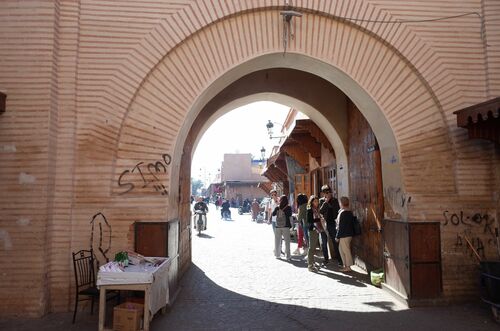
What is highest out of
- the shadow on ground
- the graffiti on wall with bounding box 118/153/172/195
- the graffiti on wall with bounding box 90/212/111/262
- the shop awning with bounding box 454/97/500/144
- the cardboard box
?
the shop awning with bounding box 454/97/500/144

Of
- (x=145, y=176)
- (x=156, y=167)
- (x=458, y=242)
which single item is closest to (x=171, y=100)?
(x=156, y=167)

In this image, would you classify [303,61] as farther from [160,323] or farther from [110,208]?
[160,323]

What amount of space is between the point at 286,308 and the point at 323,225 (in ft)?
12.4

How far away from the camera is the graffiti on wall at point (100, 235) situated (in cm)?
536

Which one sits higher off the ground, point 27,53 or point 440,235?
point 27,53

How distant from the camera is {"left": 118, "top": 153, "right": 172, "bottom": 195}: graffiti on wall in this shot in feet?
18.1

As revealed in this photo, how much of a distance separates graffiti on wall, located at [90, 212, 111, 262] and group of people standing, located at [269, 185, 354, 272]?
164 inches

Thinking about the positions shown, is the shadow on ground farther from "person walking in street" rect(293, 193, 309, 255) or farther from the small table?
"person walking in street" rect(293, 193, 309, 255)

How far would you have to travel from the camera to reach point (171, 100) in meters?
5.70

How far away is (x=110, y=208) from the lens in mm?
5422

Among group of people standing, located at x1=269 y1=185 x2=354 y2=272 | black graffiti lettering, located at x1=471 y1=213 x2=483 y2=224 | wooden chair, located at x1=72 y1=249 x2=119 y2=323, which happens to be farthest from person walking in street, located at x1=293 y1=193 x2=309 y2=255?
wooden chair, located at x1=72 y1=249 x2=119 y2=323

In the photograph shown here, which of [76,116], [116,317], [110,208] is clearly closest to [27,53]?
[76,116]

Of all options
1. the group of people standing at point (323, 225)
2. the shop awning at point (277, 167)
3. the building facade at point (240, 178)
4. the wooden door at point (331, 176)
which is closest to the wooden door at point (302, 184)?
the shop awning at point (277, 167)

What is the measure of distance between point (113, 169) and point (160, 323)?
7.22ft
